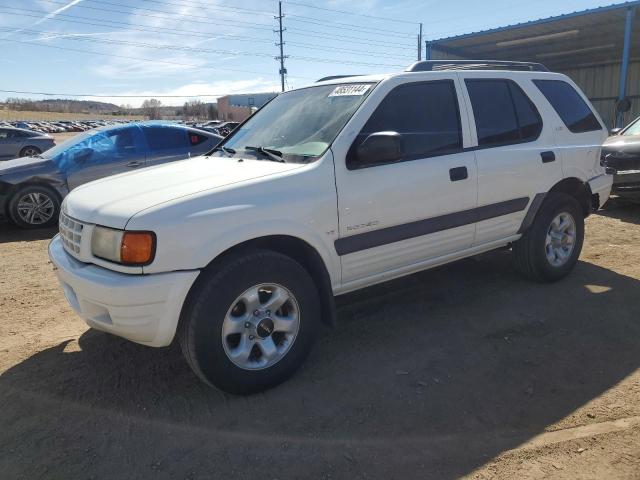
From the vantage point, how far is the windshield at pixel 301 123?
3461 millimetres

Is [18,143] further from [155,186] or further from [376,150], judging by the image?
[376,150]

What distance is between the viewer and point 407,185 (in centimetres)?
354

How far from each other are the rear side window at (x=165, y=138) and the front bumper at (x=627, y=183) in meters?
6.77

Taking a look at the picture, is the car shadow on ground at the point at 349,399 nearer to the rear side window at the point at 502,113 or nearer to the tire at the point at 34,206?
the rear side window at the point at 502,113

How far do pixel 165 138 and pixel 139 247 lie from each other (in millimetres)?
6137

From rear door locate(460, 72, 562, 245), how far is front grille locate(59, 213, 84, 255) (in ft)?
9.39

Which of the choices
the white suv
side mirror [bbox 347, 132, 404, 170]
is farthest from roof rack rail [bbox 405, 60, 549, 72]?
side mirror [bbox 347, 132, 404, 170]

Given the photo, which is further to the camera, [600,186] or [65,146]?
[65,146]

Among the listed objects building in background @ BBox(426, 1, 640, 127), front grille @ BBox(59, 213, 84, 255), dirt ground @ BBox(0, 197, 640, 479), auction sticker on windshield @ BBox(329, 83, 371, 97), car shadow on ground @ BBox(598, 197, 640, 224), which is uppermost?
building in background @ BBox(426, 1, 640, 127)

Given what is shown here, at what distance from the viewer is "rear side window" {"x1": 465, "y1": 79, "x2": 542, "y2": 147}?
4117mm

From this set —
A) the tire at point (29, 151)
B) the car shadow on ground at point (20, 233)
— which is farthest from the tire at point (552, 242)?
the tire at point (29, 151)

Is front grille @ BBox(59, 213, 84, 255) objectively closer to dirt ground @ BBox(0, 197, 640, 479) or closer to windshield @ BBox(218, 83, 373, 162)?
dirt ground @ BBox(0, 197, 640, 479)

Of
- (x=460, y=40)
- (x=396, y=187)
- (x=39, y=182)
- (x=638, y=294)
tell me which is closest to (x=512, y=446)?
(x=396, y=187)

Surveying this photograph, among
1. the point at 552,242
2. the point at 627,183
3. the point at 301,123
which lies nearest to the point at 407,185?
the point at 301,123
